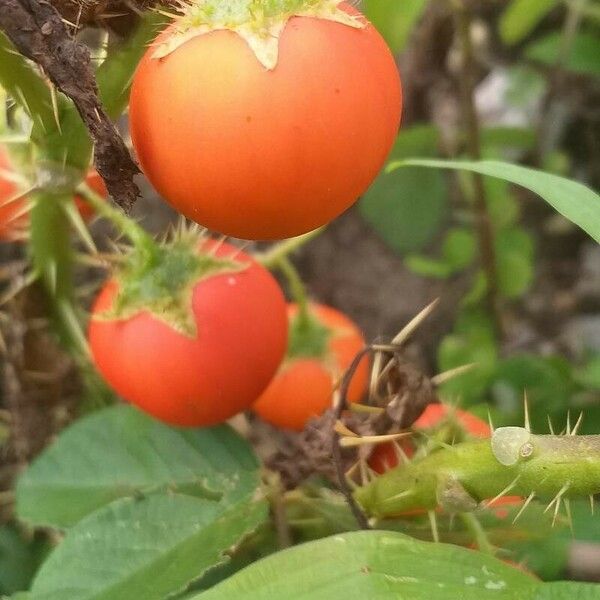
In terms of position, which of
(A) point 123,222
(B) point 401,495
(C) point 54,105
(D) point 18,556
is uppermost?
(C) point 54,105

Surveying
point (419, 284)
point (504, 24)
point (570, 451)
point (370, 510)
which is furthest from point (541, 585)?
point (419, 284)

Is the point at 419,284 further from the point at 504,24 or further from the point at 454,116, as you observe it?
the point at 504,24

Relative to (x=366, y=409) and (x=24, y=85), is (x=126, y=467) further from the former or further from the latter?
(x=24, y=85)

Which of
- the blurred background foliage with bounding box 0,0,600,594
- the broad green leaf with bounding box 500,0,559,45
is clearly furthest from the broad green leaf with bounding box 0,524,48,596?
the broad green leaf with bounding box 500,0,559,45

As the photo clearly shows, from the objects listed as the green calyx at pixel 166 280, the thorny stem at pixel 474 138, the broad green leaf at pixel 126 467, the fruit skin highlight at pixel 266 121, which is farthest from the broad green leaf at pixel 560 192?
the thorny stem at pixel 474 138

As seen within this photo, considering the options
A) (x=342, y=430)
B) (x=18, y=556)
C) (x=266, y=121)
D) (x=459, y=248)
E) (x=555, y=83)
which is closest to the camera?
(x=266, y=121)

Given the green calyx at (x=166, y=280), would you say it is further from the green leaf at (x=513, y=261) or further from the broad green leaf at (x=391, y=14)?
the green leaf at (x=513, y=261)

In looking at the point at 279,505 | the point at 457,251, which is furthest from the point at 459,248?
the point at 279,505
